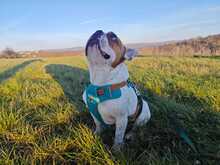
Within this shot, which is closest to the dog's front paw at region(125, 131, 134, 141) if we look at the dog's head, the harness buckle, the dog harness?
the dog harness

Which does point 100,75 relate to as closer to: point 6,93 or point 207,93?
point 207,93

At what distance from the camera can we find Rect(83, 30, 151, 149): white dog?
2.37m

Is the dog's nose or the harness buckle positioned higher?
the dog's nose

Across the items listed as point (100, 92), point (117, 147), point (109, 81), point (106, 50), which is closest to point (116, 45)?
point (106, 50)

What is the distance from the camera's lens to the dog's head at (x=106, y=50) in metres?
2.35

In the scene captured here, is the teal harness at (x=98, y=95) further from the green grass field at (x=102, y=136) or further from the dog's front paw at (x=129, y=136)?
the dog's front paw at (x=129, y=136)

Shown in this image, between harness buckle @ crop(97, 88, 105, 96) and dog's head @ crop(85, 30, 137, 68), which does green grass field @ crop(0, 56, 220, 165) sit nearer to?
harness buckle @ crop(97, 88, 105, 96)

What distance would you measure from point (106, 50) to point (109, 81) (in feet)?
1.05

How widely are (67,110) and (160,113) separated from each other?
46.8 inches

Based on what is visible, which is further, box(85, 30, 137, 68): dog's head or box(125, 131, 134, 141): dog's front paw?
box(125, 131, 134, 141): dog's front paw

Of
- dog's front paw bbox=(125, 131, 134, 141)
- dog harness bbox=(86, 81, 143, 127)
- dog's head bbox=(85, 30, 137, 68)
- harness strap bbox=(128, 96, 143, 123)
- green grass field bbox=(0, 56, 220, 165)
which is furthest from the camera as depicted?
harness strap bbox=(128, 96, 143, 123)

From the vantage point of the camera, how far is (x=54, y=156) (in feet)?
7.41

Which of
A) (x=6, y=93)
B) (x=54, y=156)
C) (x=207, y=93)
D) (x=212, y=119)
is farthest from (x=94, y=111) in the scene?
(x=6, y=93)

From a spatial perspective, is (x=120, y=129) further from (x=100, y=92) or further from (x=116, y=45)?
(x=116, y=45)
